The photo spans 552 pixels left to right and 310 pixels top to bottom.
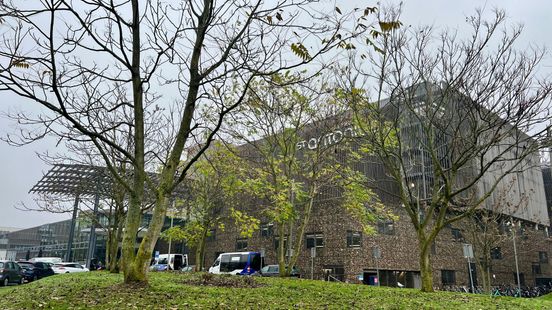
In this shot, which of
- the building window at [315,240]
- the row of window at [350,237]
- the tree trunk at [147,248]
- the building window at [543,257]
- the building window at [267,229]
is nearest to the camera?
the tree trunk at [147,248]

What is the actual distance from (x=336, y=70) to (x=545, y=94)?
6749 millimetres

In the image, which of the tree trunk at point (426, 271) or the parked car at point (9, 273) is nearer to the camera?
the tree trunk at point (426, 271)

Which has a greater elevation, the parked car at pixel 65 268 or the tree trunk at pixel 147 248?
Result: the tree trunk at pixel 147 248

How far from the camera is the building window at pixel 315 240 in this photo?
114 feet

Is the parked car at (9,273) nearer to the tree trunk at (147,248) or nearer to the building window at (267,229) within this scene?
the tree trunk at (147,248)

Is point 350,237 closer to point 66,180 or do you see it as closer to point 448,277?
point 448,277

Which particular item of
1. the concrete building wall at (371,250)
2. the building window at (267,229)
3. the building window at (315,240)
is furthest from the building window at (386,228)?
the building window at (267,229)

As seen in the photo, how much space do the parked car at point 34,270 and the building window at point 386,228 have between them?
26.8 m

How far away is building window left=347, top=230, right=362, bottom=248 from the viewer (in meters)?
32.9

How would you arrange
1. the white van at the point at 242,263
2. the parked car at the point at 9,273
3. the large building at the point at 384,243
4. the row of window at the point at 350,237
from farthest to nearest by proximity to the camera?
the row of window at the point at 350,237 < the large building at the point at 384,243 < the white van at the point at 242,263 < the parked car at the point at 9,273

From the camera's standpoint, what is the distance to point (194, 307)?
23.4 ft

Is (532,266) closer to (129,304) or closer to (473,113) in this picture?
(473,113)

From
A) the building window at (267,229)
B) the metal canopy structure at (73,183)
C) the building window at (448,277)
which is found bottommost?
the building window at (448,277)

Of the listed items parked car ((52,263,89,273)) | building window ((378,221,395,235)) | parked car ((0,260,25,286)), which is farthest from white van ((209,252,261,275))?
parked car ((0,260,25,286))
